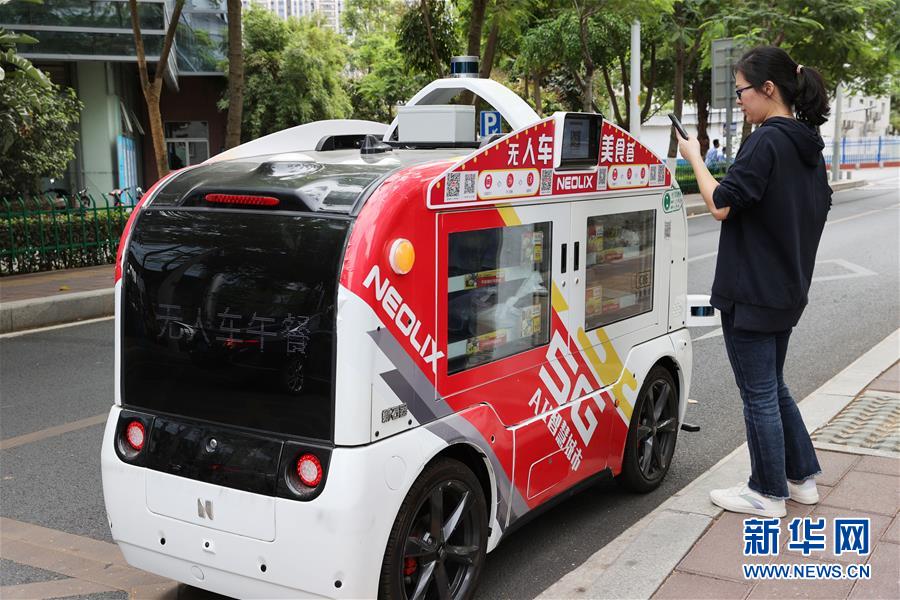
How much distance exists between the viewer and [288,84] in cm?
3244

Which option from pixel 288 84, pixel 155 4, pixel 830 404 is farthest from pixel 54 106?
pixel 288 84

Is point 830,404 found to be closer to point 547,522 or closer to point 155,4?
point 547,522

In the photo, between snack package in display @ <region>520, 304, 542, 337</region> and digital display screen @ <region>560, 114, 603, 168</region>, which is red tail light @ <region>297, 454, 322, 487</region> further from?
digital display screen @ <region>560, 114, 603, 168</region>

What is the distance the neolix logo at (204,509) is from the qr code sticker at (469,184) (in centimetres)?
143

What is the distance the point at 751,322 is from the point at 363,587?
2.07 m

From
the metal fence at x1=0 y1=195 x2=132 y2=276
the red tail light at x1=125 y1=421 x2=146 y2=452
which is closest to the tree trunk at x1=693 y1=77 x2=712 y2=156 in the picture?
the metal fence at x1=0 y1=195 x2=132 y2=276

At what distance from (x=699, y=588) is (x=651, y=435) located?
1.37 m

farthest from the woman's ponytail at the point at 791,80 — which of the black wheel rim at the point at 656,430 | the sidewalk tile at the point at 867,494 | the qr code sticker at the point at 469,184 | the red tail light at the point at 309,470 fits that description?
the red tail light at the point at 309,470

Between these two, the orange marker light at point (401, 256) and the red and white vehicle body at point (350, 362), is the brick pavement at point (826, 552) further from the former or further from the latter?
the orange marker light at point (401, 256)

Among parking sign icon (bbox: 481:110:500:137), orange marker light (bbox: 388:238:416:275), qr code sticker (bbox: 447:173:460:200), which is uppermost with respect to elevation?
parking sign icon (bbox: 481:110:500:137)

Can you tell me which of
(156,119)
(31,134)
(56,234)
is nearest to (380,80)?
(31,134)

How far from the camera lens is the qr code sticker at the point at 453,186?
3.45 metres

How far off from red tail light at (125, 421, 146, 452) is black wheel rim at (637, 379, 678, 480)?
2488mm

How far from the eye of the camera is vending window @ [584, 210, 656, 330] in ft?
14.4
